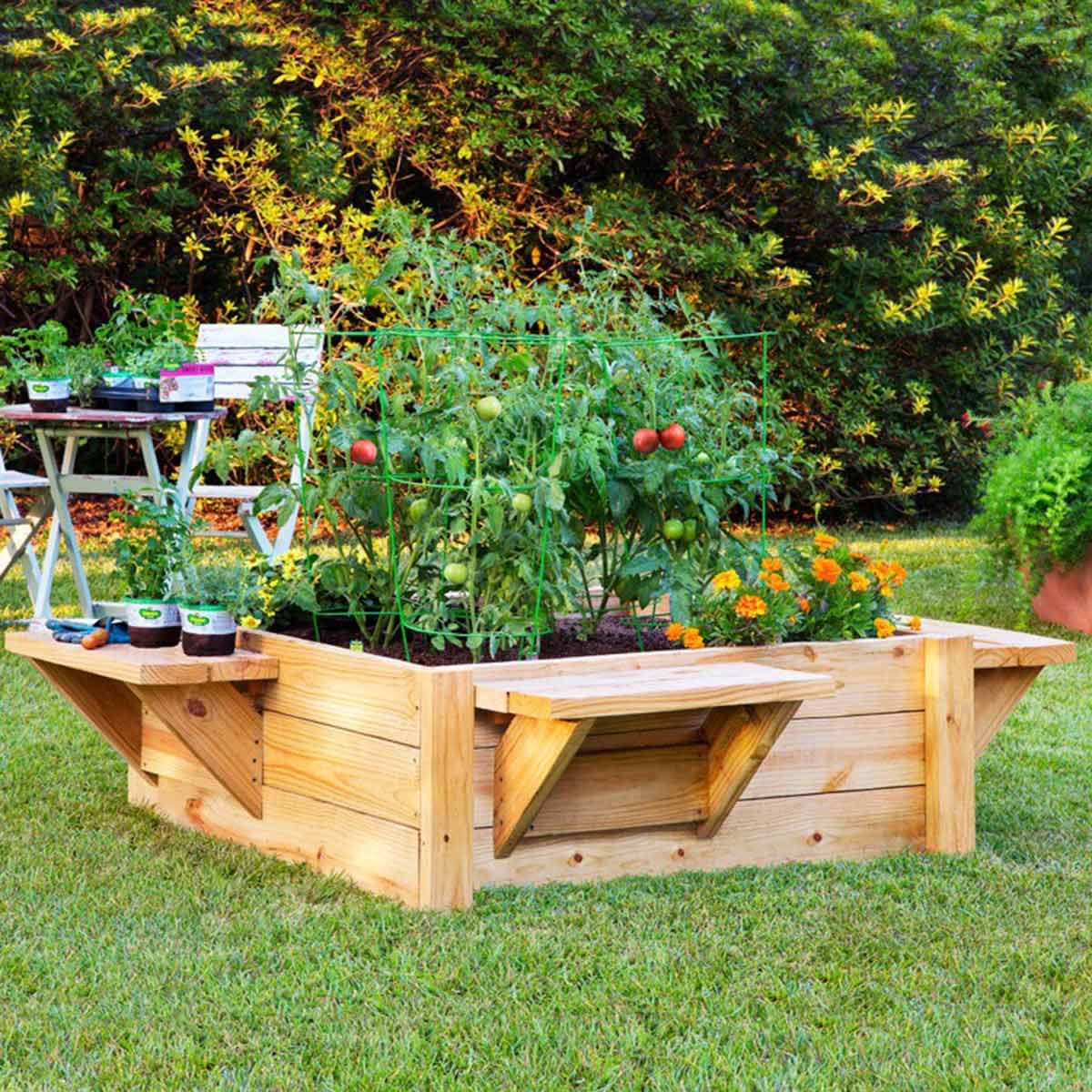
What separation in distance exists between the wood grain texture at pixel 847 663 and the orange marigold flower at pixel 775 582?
0.38 feet

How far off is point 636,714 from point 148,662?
2.96 feet

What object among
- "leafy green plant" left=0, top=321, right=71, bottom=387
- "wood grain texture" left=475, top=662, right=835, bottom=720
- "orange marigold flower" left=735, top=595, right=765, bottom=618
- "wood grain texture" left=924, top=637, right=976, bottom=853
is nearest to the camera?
"wood grain texture" left=475, top=662, right=835, bottom=720

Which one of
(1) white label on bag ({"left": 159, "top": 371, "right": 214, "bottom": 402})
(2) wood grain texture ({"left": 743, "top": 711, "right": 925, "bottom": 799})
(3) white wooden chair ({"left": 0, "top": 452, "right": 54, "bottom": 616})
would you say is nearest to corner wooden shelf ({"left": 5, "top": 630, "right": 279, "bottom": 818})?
(2) wood grain texture ({"left": 743, "top": 711, "right": 925, "bottom": 799})

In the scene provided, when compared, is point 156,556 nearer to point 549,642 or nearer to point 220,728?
point 220,728

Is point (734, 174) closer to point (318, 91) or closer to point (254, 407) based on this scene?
point (318, 91)

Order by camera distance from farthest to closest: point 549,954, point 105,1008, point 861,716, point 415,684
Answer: point 861,716 < point 415,684 < point 549,954 < point 105,1008

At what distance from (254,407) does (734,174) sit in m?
6.10

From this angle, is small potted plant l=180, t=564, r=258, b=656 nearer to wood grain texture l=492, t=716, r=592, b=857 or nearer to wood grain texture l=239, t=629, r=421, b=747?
wood grain texture l=239, t=629, r=421, b=747

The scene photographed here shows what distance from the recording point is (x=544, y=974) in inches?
108

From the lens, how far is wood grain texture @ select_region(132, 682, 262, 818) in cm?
328

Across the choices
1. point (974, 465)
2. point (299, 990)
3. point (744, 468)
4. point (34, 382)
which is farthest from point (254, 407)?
point (974, 465)

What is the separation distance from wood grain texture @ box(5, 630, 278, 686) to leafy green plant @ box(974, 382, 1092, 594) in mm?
3359

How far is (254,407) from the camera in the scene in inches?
138

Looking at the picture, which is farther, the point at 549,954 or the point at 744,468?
the point at 744,468
